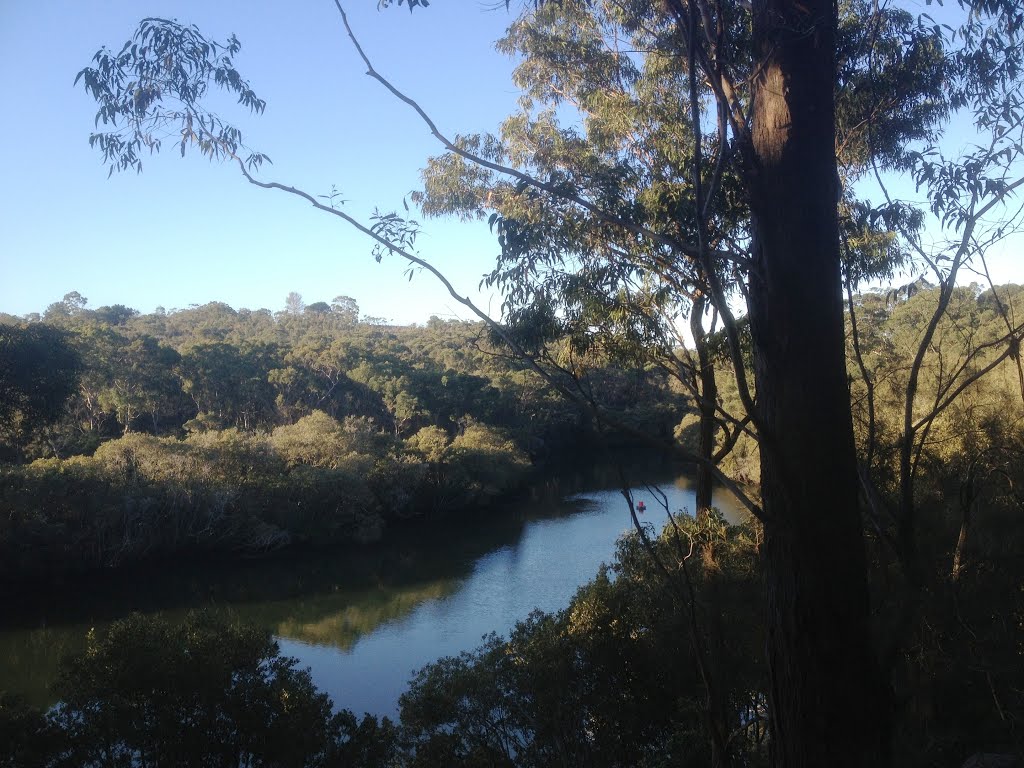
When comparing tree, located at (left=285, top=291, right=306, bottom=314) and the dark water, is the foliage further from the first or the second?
tree, located at (left=285, top=291, right=306, bottom=314)

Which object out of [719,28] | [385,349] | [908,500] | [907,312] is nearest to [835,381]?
[719,28]

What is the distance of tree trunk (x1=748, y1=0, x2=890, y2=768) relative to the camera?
124 cm

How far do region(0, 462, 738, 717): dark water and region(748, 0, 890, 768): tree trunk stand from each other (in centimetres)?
674

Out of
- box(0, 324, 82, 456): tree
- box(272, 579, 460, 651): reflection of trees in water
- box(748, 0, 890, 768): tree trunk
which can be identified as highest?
box(0, 324, 82, 456): tree

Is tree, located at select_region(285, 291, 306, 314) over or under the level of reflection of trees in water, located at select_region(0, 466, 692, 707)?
over

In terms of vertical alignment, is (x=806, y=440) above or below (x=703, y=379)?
below

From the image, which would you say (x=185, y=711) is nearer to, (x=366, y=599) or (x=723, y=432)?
(x=723, y=432)

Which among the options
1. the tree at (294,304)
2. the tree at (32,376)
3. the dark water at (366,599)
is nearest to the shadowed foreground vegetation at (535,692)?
the dark water at (366,599)

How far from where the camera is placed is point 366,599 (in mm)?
12023

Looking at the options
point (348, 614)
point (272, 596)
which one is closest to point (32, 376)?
point (272, 596)

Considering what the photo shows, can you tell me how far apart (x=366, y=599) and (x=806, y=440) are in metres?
11.6

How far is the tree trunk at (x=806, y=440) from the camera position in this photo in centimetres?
124

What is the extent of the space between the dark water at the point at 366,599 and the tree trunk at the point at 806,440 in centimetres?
674

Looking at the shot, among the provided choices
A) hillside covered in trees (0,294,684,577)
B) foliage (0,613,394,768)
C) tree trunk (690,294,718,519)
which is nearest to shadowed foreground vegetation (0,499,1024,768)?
foliage (0,613,394,768)
